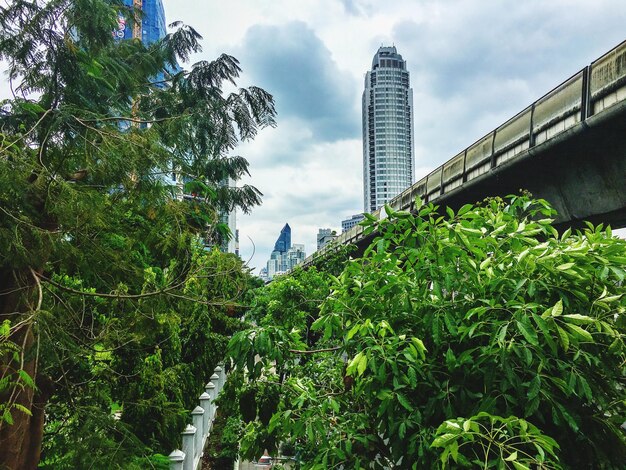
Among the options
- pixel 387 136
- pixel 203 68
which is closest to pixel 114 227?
pixel 203 68

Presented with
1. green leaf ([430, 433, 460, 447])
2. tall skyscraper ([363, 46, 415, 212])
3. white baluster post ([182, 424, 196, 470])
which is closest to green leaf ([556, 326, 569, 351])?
green leaf ([430, 433, 460, 447])

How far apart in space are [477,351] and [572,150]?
4.97 m

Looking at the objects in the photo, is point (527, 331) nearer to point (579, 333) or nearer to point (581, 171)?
point (579, 333)

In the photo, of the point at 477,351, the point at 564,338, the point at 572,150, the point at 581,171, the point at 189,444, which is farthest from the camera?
the point at 189,444

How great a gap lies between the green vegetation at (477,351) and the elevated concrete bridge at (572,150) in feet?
10.8

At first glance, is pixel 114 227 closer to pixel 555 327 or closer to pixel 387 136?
pixel 555 327

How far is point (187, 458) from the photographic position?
646cm

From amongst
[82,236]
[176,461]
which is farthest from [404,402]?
[176,461]

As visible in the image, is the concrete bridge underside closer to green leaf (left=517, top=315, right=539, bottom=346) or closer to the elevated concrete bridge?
the elevated concrete bridge

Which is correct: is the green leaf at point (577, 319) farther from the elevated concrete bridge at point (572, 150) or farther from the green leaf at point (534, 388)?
the elevated concrete bridge at point (572, 150)

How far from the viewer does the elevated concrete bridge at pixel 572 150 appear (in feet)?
16.9

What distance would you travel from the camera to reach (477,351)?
2479 mm

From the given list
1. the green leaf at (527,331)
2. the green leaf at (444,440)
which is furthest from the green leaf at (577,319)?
the green leaf at (444,440)

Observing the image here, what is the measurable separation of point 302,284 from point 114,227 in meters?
7.32
